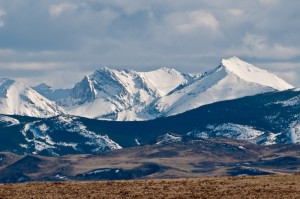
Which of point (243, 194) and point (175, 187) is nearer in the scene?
point (243, 194)

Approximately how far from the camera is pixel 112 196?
105375 millimetres

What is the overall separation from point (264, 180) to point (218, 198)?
16519 mm

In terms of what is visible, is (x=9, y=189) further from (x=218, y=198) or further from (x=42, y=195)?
(x=218, y=198)

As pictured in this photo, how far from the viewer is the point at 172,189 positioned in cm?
10981

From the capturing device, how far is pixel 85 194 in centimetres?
10750

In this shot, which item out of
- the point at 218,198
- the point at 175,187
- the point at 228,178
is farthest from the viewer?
the point at 228,178

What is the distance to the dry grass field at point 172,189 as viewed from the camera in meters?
105

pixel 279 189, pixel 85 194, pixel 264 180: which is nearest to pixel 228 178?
pixel 264 180

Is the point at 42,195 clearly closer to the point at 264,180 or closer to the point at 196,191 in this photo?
the point at 196,191

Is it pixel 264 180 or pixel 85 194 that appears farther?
pixel 264 180

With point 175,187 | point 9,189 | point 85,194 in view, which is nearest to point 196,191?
point 175,187

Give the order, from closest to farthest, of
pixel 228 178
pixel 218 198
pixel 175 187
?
1. pixel 218 198
2. pixel 175 187
3. pixel 228 178

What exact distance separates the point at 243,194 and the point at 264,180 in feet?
43.7

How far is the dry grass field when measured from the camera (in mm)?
105000
